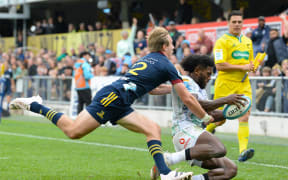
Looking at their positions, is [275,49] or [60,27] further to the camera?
[60,27]

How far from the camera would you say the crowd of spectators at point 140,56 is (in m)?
14.8

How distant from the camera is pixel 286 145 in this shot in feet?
40.4

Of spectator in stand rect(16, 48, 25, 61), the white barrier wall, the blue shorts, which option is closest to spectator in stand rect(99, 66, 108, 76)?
the white barrier wall

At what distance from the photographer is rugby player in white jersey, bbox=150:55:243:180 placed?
6355 millimetres

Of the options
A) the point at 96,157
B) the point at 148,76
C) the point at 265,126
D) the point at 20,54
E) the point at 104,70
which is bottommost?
the point at 265,126

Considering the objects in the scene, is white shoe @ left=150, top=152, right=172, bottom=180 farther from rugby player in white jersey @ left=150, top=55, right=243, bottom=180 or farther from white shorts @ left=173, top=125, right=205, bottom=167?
white shorts @ left=173, top=125, right=205, bottom=167

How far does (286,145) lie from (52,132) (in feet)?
19.1

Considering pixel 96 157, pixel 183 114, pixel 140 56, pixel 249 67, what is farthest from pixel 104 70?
pixel 183 114

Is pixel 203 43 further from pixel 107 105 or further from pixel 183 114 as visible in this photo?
pixel 107 105

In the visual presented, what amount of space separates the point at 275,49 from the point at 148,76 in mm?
9658

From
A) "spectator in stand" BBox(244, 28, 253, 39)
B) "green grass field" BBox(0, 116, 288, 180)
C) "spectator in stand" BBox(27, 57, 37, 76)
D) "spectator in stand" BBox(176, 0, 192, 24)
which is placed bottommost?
"spectator in stand" BBox(27, 57, 37, 76)

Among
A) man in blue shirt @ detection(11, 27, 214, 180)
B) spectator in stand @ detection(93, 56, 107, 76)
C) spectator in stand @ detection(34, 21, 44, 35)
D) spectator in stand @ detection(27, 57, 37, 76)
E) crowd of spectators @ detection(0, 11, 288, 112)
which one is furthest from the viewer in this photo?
spectator in stand @ detection(34, 21, 44, 35)

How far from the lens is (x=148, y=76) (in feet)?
21.3

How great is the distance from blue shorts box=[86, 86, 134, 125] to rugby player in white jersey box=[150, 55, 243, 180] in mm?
640
